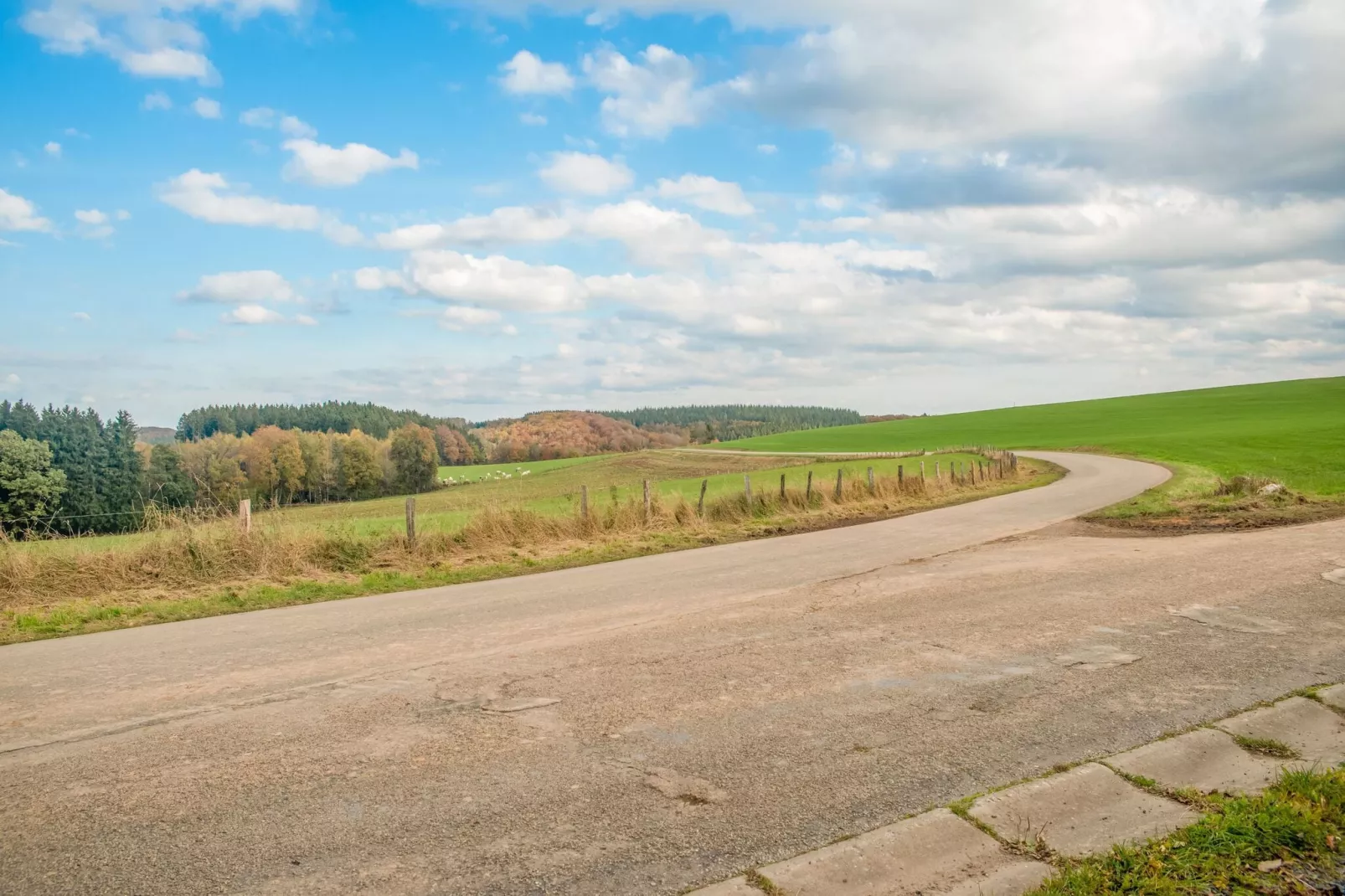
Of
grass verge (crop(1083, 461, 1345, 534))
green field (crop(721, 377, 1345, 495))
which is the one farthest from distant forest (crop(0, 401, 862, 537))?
green field (crop(721, 377, 1345, 495))

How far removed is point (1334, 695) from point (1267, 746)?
1249 mm

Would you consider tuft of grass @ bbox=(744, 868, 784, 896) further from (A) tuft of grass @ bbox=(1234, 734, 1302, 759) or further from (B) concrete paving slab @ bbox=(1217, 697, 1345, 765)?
(B) concrete paving slab @ bbox=(1217, 697, 1345, 765)

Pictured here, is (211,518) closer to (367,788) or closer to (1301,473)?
(367,788)

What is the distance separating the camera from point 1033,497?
24.5 metres

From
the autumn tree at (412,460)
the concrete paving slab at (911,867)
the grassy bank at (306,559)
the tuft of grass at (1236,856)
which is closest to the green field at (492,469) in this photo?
the autumn tree at (412,460)

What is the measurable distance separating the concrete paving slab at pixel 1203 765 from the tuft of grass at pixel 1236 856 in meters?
0.26

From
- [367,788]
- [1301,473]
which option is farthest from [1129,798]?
[1301,473]

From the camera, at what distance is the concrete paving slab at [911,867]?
11.0ft

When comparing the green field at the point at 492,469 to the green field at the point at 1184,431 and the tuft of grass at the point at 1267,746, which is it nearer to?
the green field at the point at 1184,431

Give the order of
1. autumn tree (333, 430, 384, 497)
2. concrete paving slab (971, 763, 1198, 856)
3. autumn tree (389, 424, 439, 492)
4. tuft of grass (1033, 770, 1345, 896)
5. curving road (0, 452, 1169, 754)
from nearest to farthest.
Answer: tuft of grass (1033, 770, 1345, 896) < concrete paving slab (971, 763, 1198, 856) < curving road (0, 452, 1169, 754) < autumn tree (333, 430, 384, 497) < autumn tree (389, 424, 439, 492)

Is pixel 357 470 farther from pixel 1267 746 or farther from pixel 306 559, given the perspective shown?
pixel 1267 746

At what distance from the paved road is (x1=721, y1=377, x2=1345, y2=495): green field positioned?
56.6 feet

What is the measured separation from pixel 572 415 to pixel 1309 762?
139 m

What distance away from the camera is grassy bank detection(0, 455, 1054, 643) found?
36.3ft
